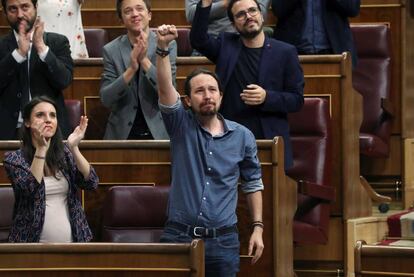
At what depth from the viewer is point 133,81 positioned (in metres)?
1.86

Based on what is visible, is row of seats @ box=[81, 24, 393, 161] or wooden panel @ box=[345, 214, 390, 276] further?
row of seats @ box=[81, 24, 393, 161]

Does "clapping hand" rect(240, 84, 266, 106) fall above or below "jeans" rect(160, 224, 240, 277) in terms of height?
above

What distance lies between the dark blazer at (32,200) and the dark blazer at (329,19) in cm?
61

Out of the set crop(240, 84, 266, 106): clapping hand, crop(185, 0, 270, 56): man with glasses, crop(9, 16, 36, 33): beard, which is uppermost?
crop(185, 0, 270, 56): man with glasses

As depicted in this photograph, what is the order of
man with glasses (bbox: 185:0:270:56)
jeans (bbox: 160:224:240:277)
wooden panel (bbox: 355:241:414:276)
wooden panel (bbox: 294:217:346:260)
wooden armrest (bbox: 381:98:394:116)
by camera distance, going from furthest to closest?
wooden armrest (bbox: 381:98:394:116) → man with glasses (bbox: 185:0:270:56) → wooden panel (bbox: 294:217:346:260) → jeans (bbox: 160:224:240:277) → wooden panel (bbox: 355:241:414:276)

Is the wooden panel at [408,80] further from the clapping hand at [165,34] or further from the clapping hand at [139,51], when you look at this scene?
the clapping hand at [165,34]

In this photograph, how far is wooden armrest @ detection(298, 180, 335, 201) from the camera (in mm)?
1824

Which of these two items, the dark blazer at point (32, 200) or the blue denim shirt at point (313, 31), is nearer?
the dark blazer at point (32, 200)

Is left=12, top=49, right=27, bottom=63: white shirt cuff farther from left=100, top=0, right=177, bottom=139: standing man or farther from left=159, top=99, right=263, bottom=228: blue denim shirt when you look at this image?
left=159, top=99, right=263, bottom=228: blue denim shirt

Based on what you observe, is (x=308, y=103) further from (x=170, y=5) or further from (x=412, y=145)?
(x=170, y=5)

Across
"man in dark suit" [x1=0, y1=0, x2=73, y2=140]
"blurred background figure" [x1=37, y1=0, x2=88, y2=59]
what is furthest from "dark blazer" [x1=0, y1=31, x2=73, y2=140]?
"blurred background figure" [x1=37, y1=0, x2=88, y2=59]

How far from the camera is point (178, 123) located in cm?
151

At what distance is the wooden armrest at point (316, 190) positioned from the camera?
71.8 inches

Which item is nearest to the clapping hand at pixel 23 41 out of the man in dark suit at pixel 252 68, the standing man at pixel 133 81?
the standing man at pixel 133 81
